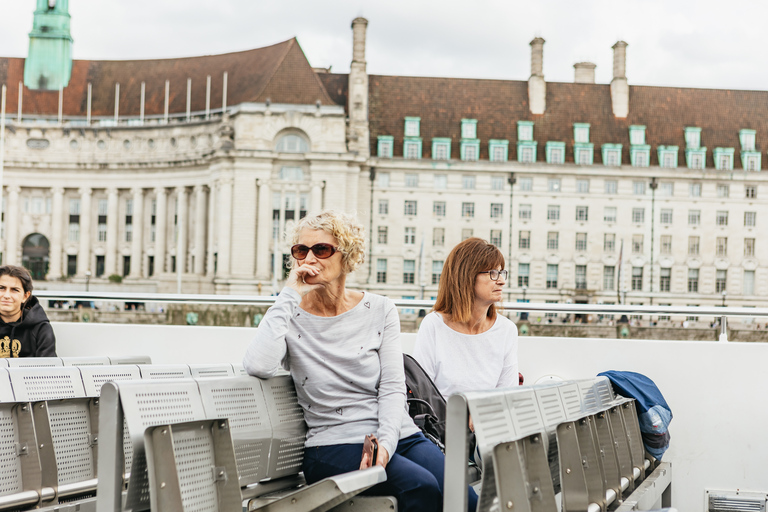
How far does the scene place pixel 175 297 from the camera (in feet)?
18.0

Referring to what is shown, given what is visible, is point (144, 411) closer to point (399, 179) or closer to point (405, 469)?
point (405, 469)

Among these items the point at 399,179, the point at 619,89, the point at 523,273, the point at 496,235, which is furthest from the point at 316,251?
the point at 619,89

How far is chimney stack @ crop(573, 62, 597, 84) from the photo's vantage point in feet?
212

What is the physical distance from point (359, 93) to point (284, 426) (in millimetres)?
55547

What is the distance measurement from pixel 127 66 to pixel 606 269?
125 feet

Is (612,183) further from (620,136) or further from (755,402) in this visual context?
(755,402)

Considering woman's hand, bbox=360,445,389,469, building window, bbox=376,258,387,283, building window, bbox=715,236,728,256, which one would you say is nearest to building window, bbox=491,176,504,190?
building window, bbox=376,258,387,283

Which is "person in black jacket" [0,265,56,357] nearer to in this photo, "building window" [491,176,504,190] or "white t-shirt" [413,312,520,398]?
"white t-shirt" [413,312,520,398]

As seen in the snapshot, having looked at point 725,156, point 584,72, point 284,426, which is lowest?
point 284,426

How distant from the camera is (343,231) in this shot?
2.96 metres

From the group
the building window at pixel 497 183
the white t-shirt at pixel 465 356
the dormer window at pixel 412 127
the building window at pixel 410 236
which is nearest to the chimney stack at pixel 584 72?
the building window at pixel 497 183

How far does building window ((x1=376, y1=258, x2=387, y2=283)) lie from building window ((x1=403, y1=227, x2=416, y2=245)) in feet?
6.12

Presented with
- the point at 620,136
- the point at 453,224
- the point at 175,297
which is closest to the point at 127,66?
the point at 453,224

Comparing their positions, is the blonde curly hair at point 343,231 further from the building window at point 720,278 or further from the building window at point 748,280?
the building window at point 748,280
